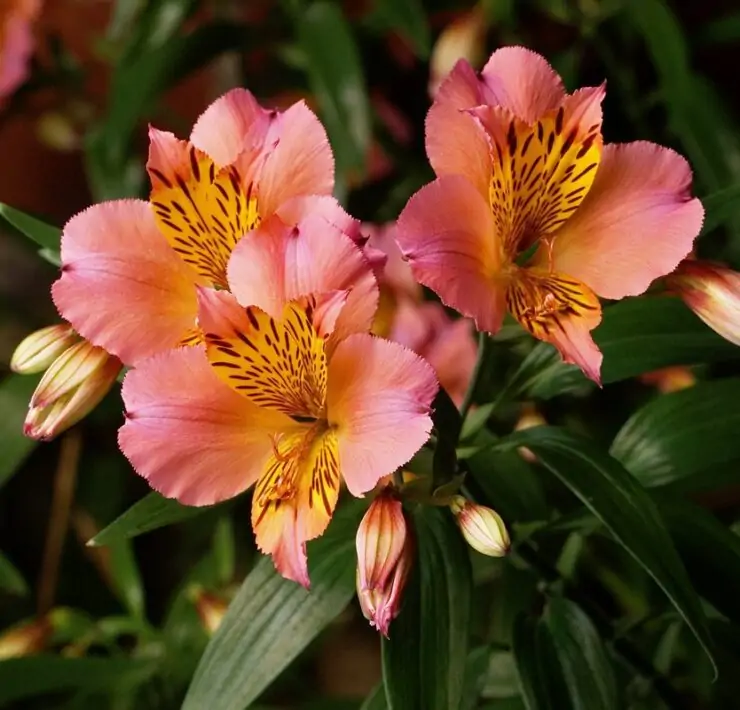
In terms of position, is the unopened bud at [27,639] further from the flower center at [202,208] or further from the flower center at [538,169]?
the flower center at [538,169]

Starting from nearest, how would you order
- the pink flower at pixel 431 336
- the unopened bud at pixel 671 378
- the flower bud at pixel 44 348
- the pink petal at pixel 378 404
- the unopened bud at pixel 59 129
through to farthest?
the pink petal at pixel 378 404
the flower bud at pixel 44 348
the pink flower at pixel 431 336
the unopened bud at pixel 671 378
the unopened bud at pixel 59 129

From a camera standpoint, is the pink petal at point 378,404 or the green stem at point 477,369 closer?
the pink petal at point 378,404

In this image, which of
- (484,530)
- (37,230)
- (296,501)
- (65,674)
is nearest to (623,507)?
(484,530)

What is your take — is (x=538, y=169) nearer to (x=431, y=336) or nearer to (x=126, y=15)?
(x=431, y=336)

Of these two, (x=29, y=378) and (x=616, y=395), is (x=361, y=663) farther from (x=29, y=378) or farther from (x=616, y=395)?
(x=29, y=378)

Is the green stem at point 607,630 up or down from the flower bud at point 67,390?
down

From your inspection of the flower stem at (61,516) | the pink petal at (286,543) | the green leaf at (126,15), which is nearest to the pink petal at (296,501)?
the pink petal at (286,543)
